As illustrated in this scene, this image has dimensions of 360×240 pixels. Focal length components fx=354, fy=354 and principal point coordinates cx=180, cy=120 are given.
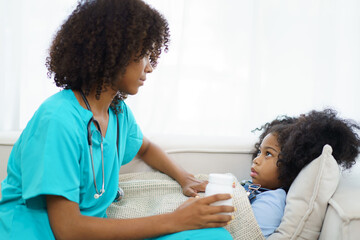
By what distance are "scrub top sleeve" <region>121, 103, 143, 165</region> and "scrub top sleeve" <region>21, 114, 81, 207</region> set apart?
368 mm

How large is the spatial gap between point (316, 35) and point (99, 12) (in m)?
1.40

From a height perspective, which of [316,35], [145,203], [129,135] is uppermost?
[316,35]

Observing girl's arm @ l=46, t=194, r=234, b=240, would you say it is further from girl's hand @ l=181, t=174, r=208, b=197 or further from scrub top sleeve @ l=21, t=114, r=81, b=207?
girl's hand @ l=181, t=174, r=208, b=197

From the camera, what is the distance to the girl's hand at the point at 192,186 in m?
1.13

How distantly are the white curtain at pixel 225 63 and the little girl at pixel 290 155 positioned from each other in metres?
0.53

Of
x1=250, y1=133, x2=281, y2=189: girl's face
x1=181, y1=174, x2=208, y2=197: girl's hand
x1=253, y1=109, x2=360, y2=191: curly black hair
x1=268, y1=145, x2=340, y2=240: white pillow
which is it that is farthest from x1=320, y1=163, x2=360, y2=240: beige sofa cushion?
x1=181, y1=174, x2=208, y2=197: girl's hand

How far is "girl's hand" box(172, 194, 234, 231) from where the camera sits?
0.83 m

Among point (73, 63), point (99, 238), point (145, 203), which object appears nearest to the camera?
point (99, 238)

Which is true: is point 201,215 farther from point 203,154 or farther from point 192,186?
point 203,154

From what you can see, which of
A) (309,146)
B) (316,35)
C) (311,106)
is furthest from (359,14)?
(309,146)

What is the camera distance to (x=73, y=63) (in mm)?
930

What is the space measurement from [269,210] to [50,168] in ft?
2.27

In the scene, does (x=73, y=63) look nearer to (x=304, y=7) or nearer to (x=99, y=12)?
(x=99, y=12)

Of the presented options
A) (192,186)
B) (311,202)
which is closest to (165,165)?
(192,186)
